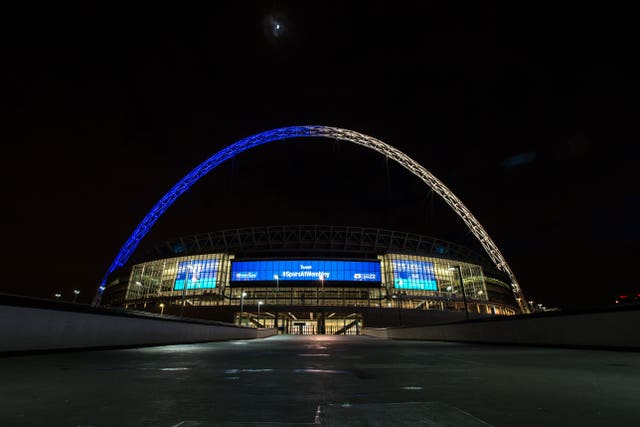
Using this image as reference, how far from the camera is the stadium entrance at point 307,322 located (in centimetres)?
7306

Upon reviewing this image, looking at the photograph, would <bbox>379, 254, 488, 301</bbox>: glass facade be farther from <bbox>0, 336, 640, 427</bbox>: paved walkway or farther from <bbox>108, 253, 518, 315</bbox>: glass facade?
<bbox>0, 336, 640, 427</bbox>: paved walkway

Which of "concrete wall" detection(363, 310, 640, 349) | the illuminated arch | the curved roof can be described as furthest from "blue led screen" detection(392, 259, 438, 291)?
"concrete wall" detection(363, 310, 640, 349)

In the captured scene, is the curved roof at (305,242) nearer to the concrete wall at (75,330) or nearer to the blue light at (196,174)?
the blue light at (196,174)

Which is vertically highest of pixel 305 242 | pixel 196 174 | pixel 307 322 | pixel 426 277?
pixel 196 174

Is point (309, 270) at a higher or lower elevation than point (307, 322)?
higher

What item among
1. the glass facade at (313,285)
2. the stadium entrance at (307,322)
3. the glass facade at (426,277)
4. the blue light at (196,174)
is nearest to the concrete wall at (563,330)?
the stadium entrance at (307,322)

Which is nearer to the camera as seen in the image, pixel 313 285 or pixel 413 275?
pixel 313 285

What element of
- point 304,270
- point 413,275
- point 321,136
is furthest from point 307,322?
point 321,136

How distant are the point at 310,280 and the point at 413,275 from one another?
27.4 m

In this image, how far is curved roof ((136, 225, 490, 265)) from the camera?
85500mm

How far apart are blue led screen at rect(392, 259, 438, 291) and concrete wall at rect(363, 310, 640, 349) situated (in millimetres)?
60444

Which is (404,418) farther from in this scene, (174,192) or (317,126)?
(174,192)

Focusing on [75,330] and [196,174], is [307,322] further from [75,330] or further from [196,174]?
[75,330]

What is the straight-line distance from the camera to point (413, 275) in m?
82.7
